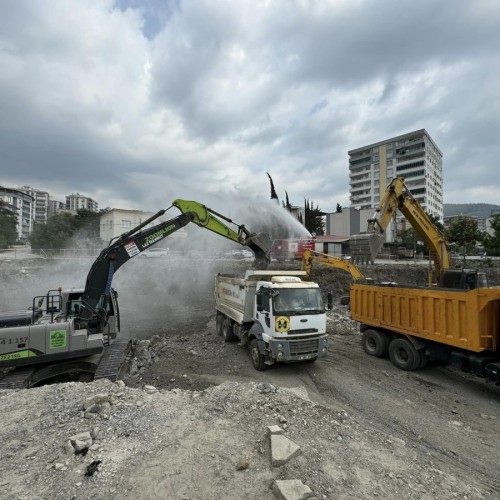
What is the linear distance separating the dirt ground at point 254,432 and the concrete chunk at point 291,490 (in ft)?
0.53

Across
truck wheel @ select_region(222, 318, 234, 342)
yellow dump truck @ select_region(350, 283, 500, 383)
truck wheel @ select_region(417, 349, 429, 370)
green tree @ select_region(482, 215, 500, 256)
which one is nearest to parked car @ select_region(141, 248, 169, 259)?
truck wheel @ select_region(222, 318, 234, 342)

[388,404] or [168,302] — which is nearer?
[388,404]

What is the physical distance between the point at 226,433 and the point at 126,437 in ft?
5.02

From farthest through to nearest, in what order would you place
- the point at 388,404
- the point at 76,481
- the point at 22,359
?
the point at 22,359, the point at 388,404, the point at 76,481

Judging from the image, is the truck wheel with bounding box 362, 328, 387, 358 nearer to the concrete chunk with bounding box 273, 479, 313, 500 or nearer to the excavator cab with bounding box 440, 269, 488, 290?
the excavator cab with bounding box 440, 269, 488, 290

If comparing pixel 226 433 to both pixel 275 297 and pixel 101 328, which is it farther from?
pixel 101 328

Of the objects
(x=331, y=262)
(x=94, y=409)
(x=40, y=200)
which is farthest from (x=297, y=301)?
(x=40, y=200)

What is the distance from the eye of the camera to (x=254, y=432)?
16.8 feet

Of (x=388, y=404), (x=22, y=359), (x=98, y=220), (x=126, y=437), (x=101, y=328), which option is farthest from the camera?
(x=98, y=220)

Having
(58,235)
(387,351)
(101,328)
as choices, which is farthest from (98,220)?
(387,351)

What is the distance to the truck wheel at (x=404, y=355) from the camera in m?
9.20

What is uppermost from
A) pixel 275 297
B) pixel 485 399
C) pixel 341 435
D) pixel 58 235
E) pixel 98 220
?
pixel 98 220

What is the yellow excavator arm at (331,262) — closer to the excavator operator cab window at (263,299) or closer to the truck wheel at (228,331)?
the truck wheel at (228,331)

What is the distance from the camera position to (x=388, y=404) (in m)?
7.43
